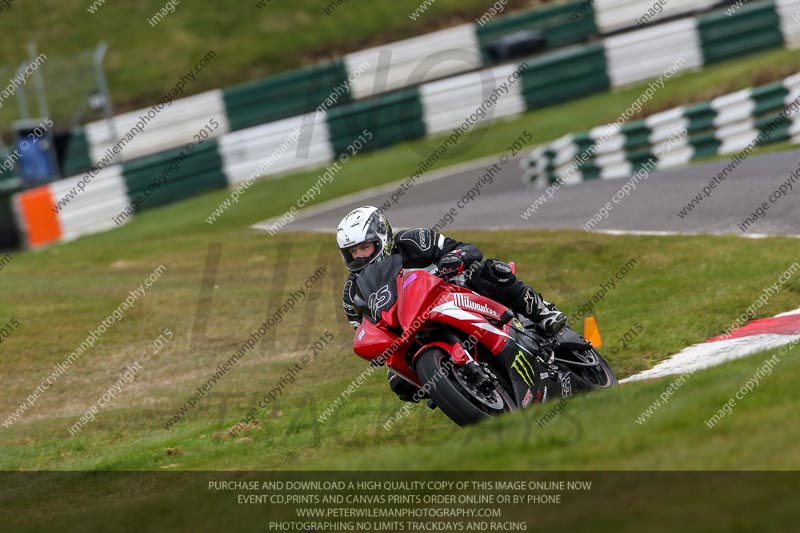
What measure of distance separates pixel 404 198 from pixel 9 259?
25.3 feet

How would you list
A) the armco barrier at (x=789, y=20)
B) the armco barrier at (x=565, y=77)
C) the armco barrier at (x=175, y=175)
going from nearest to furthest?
the armco barrier at (x=175, y=175), the armco barrier at (x=565, y=77), the armco barrier at (x=789, y=20)

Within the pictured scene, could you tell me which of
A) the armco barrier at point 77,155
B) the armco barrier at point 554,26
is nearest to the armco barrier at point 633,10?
the armco barrier at point 554,26

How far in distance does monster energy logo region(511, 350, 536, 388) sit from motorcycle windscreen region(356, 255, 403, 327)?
975 mm

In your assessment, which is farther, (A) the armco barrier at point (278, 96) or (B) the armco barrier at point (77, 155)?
(A) the armco barrier at point (278, 96)

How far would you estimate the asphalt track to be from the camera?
14.6 m

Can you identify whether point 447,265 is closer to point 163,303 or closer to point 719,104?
point 163,303

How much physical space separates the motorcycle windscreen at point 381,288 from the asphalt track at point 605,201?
7.14 m

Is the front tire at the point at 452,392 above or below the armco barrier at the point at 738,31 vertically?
above

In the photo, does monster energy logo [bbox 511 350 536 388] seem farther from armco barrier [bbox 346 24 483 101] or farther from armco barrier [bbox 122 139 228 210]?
armco barrier [bbox 346 24 483 101]

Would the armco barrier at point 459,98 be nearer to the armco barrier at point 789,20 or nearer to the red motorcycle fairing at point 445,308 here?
the armco barrier at point 789,20

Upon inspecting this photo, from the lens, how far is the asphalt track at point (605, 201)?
47.8 feet

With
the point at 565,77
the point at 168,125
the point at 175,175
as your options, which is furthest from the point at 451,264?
the point at 168,125

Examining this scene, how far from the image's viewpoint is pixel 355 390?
1052 centimetres

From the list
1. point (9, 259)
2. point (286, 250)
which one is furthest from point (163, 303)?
point (9, 259)
